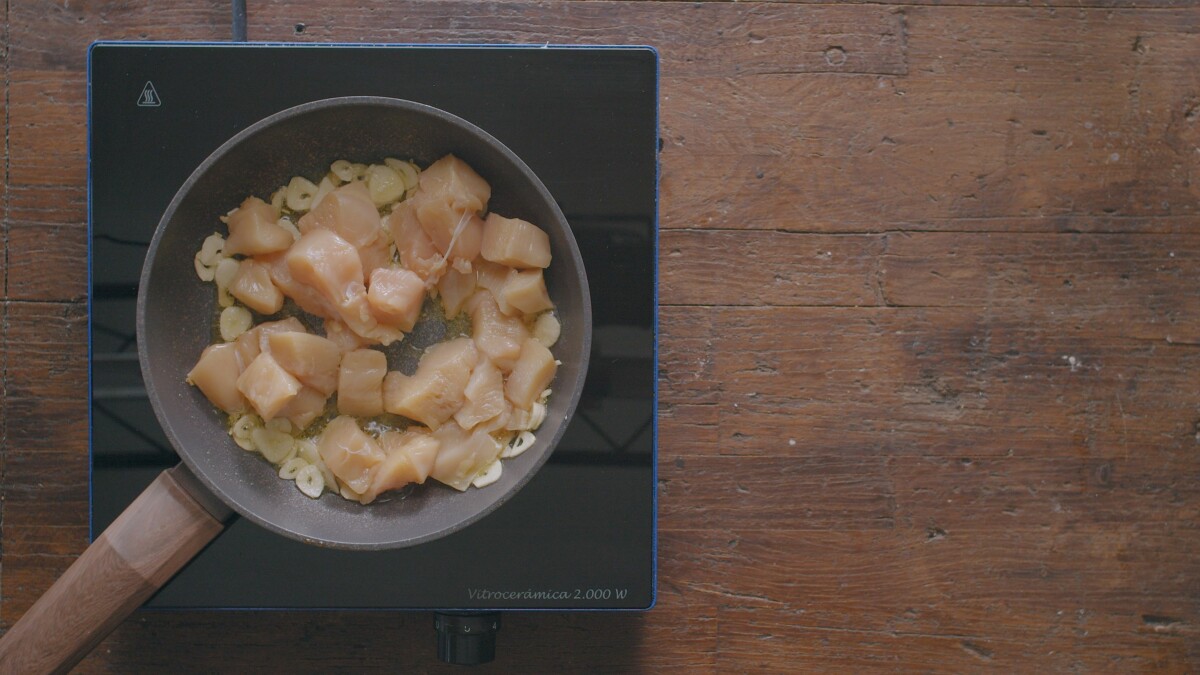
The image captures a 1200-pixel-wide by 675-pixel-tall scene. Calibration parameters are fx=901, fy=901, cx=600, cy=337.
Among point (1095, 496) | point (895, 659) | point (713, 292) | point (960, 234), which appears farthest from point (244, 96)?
point (1095, 496)

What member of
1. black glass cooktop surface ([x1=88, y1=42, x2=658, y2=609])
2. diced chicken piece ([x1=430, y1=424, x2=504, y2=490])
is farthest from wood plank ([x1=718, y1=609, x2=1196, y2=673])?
diced chicken piece ([x1=430, y1=424, x2=504, y2=490])

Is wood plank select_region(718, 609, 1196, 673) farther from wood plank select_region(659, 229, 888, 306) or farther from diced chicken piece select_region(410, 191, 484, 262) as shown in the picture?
diced chicken piece select_region(410, 191, 484, 262)

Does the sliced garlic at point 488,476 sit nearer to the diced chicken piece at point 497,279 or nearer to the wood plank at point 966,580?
the diced chicken piece at point 497,279

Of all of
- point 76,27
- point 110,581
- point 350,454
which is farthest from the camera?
point 76,27

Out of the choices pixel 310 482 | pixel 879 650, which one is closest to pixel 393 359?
pixel 310 482

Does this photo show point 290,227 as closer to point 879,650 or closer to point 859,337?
point 859,337
